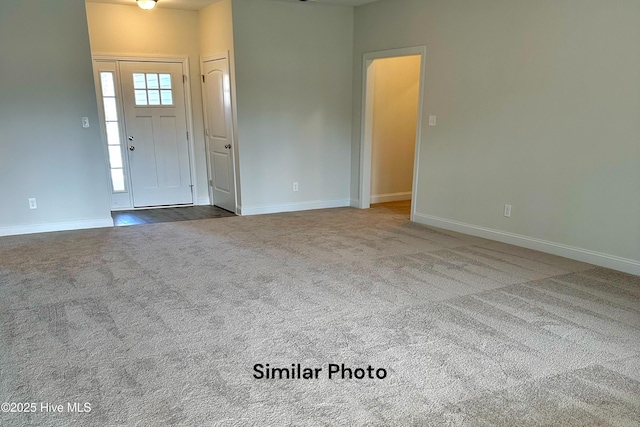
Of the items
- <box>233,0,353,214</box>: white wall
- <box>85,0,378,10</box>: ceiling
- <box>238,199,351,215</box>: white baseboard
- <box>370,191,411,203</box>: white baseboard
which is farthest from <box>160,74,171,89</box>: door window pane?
<box>370,191,411,203</box>: white baseboard

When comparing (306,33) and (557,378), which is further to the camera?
(306,33)

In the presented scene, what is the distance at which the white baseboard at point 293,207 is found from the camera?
19.9 feet

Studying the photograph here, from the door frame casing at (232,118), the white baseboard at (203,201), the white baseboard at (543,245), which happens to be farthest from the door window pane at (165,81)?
the white baseboard at (543,245)

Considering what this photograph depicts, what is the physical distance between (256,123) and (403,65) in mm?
2451

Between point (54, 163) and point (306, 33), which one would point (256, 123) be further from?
point (54, 163)

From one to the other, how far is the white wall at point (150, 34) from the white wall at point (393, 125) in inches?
105

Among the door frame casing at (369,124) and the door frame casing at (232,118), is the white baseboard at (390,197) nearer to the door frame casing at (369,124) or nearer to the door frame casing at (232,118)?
the door frame casing at (369,124)

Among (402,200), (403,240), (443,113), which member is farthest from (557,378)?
(402,200)

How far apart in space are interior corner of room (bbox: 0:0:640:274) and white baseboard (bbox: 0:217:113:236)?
0.02m

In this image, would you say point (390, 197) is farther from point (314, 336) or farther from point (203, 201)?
point (314, 336)

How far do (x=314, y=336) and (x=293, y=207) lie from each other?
3.78 meters

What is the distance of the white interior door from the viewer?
622 centimetres

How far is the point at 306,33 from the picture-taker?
5.98 meters

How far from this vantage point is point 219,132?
6.25 metres
